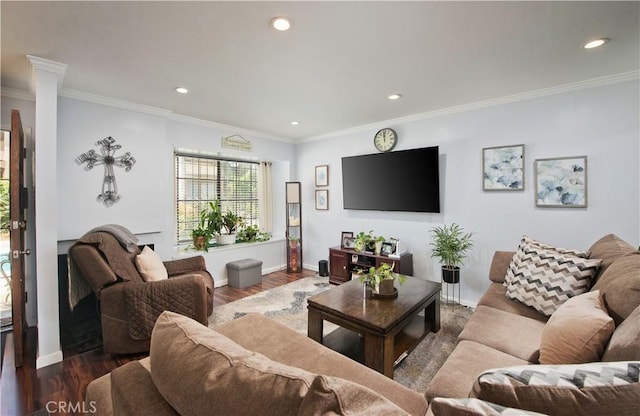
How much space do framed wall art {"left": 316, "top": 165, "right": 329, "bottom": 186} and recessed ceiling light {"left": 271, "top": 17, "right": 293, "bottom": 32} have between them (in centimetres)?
314

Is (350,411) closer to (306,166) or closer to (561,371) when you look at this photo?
(561,371)

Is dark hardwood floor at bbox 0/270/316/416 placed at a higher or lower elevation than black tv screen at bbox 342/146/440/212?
lower

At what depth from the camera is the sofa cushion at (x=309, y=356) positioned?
1.12m

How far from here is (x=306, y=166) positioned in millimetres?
5332

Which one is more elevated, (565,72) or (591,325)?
(565,72)

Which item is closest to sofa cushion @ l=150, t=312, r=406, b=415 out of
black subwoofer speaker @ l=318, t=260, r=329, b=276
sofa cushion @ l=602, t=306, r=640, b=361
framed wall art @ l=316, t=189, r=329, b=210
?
sofa cushion @ l=602, t=306, r=640, b=361

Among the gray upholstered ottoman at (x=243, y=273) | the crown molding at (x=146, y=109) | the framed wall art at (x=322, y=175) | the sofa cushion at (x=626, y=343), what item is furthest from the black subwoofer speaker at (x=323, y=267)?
the sofa cushion at (x=626, y=343)

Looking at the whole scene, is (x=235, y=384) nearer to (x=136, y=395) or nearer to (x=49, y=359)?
(x=136, y=395)

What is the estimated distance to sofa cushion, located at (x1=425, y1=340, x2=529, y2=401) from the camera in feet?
4.12

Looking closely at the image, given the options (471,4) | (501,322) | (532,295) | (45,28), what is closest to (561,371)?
(501,322)

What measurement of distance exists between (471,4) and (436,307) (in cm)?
243

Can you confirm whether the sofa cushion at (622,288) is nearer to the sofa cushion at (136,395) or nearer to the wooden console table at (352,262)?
the sofa cushion at (136,395)

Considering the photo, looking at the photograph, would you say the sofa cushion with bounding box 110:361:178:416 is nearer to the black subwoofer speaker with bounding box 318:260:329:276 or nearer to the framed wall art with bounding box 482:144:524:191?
the framed wall art with bounding box 482:144:524:191

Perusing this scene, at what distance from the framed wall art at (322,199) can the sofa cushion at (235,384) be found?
4186 millimetres
